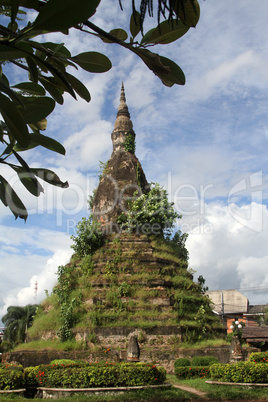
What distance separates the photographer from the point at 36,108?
187cm

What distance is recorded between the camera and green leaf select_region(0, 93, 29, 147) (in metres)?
1.62

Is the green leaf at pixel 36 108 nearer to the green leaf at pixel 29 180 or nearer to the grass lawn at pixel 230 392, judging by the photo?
the green leaf at pixel 29 180

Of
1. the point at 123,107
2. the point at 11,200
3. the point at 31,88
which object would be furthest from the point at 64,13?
the point at 123,107

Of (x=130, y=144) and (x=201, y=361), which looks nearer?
(x=201, y=361)

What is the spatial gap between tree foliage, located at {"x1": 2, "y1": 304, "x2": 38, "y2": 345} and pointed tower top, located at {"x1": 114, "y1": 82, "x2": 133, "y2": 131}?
2049cm

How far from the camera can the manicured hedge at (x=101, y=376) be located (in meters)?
10.8

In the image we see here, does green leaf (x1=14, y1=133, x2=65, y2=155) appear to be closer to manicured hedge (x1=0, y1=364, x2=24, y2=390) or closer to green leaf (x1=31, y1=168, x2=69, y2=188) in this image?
green leaf (x1=31, y1=168, x2=69, y2=188)

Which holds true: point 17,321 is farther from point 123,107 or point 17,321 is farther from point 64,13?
point 64,13

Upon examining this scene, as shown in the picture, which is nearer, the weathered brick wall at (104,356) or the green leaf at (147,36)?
the green leaf at (147,36)

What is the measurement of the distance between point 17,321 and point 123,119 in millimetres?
22897

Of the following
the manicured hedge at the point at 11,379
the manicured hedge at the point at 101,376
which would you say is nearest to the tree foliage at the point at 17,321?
the manicured hedge at the point at 11,379

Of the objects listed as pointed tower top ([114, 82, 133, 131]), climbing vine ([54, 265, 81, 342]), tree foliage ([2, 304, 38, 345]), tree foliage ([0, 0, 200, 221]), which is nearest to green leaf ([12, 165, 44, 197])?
tree foliage ([0, 0, 200, 221])

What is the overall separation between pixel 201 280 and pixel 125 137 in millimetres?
9362

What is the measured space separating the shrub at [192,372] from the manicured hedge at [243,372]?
128 cm
